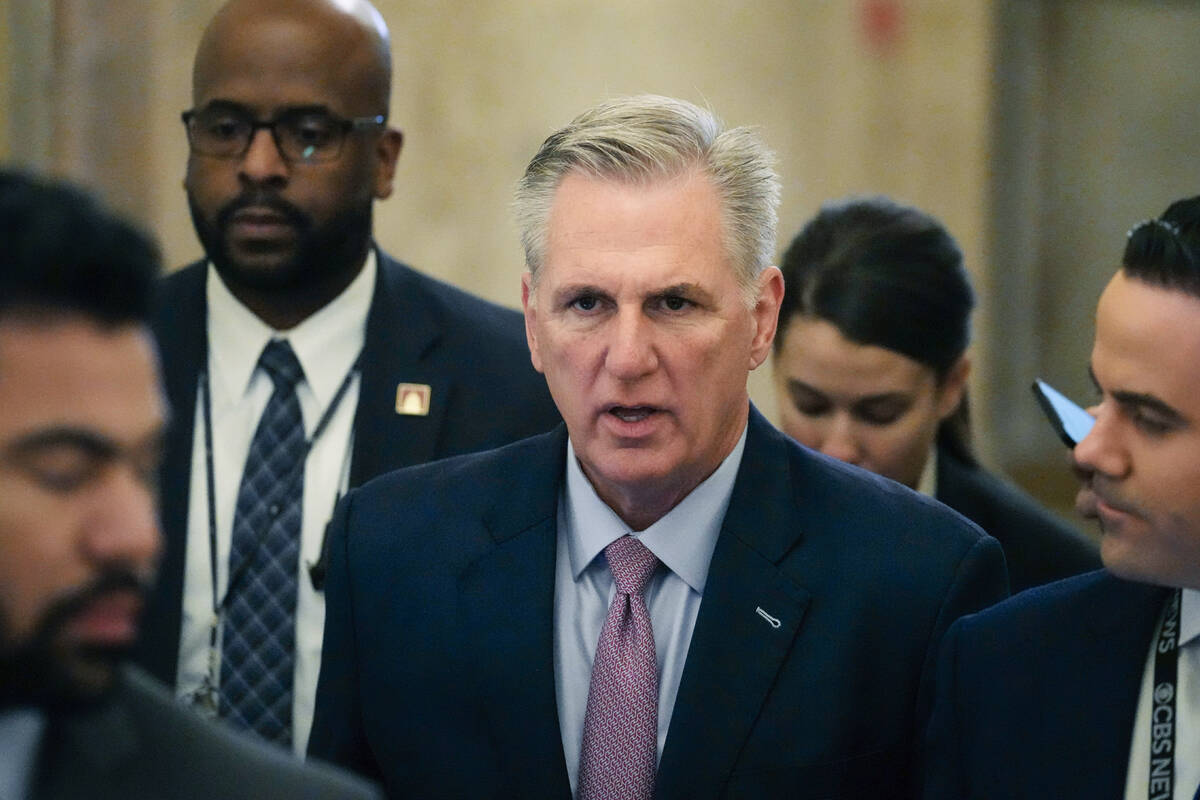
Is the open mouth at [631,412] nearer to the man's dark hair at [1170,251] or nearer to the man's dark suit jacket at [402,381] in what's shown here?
the man's dark hair at [1170,251]

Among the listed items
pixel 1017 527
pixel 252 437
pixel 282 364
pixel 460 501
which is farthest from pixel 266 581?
pixel 1017 527

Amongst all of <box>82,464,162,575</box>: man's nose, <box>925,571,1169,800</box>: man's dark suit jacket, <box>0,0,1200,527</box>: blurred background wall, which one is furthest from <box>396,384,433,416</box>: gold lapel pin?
<box>0,0,1200,527</box>: blurred background wall

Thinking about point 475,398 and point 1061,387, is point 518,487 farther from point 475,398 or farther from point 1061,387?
point 1061,387

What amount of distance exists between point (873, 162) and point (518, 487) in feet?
14.4

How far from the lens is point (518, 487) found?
8.59 ft

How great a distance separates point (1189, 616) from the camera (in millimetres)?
2164

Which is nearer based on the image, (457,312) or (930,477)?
(457,312)

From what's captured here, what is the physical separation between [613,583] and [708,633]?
0.20 meters

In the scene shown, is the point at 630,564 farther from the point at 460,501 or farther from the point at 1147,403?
the point at 1147,403

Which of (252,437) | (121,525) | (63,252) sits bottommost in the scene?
(252,437)

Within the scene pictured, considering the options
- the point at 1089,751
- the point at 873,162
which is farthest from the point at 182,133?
the point at 1089,751

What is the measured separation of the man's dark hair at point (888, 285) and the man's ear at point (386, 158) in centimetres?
90

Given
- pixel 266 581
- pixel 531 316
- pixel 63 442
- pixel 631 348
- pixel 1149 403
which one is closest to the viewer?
pixel 63 442

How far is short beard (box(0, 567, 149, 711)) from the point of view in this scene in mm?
1315
